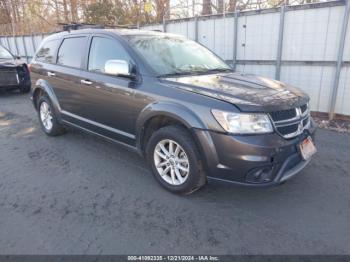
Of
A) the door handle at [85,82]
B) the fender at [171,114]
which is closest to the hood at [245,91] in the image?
the fender at [171,114]

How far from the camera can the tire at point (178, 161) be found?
2.90m

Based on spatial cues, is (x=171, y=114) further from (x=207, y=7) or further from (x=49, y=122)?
(x=207, y=7)

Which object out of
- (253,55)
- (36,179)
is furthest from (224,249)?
(253,55)

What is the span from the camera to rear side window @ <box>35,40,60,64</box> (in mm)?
4922

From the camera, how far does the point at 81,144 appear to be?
4852 mm

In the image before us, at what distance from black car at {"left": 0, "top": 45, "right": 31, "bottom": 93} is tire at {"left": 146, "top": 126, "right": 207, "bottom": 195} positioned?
25.0 ft

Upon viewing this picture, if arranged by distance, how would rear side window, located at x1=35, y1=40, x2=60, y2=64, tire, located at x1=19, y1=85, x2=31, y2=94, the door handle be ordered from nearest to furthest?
the door handle
rear side window, located at x1=35, y1=40, x2=60, y2=64
tire, located at x1=19, y1=85, x2=31, y2=94

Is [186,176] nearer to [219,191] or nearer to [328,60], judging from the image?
[219,191]

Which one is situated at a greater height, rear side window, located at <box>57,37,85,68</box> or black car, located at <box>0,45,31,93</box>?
rear side window, located at <box>57,37,85,68</box>

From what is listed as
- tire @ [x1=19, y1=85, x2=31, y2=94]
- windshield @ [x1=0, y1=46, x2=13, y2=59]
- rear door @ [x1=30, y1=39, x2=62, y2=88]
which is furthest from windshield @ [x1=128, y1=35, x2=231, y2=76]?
windshield @ [x1=0, y1=46, x2=13, y2=59]

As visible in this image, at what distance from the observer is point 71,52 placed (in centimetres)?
447

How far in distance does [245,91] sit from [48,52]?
149 inches

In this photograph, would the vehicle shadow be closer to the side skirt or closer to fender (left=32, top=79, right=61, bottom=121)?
fender (left=32, top=79, right=61, bottom=121)

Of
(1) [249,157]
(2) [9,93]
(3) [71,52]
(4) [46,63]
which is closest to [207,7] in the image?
(2) [9,93]
